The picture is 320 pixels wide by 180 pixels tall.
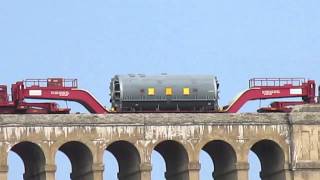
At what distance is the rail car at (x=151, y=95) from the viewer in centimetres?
14138

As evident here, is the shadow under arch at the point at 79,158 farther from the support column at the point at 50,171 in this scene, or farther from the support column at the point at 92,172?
the support column at the point at 50,171

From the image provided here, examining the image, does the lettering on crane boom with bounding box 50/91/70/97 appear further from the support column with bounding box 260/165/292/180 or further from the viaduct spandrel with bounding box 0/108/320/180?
the support column with bounding box 260/165/292/180

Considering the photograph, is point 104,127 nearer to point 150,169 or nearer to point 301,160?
point 150,169

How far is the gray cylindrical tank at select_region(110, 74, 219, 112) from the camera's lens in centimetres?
14300

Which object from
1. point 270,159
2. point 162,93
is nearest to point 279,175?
point 270,159

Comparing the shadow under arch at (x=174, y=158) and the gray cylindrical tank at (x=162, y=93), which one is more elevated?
the gray cylindrical tank at (x=162, y=93)

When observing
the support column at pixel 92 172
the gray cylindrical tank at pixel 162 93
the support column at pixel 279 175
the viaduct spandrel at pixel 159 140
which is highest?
the gray cylindrical tank at pixel 162 93

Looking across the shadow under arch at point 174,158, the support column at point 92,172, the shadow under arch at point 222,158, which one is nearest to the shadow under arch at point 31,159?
the support column at point 92,172

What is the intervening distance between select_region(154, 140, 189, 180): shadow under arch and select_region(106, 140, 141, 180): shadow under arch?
244 cm

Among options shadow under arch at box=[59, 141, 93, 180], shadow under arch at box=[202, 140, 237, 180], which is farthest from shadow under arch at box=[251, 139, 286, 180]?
shadow under arch at box=[59, 141, 93, 180]

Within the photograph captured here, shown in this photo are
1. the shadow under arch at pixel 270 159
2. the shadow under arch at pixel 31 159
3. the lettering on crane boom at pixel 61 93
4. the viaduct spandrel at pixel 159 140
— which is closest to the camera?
the viaduct spandrel at pixel 159 140

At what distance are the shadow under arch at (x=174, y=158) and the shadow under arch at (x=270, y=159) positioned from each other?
569 cm

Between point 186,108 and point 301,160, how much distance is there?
354 inches

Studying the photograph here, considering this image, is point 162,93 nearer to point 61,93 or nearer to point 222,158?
point 222,158
